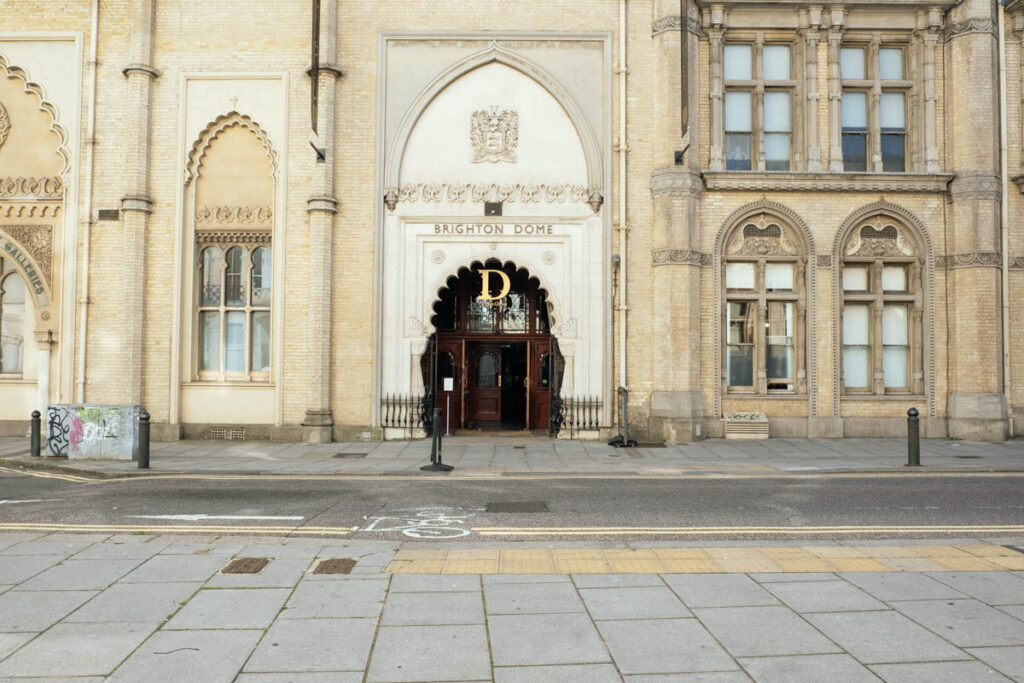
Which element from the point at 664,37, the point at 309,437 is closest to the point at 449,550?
the point at 309,437

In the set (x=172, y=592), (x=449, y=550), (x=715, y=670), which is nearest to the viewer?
(x=715, y=670)

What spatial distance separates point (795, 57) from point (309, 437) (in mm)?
14939

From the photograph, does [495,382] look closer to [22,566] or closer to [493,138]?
[493,138]

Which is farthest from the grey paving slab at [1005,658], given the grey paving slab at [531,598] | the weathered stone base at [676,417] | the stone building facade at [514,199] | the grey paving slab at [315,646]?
the stone building facade at [514,199]

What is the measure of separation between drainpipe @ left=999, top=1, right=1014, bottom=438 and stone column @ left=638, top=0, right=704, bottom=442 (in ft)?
22.8

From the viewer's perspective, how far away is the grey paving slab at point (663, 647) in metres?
4.30

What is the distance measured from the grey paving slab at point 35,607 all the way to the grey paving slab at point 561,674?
3.16m

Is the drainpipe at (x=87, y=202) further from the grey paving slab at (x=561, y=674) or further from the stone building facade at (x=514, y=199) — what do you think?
the grey paving slab at (x=561, y=674)

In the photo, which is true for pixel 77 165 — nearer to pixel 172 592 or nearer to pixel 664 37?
pixel 664 37

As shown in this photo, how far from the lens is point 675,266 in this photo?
56.1 ft

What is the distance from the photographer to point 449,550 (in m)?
7.15

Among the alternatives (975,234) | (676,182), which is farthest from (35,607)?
(975,234)

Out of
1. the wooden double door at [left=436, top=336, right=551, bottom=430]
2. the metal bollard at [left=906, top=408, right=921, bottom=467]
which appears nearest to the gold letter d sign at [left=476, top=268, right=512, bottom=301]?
the wooden double door at [left=436, top=336, right=551, bottom=430]

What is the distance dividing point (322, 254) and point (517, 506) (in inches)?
389
